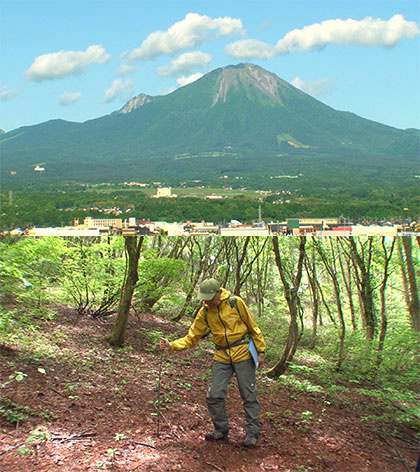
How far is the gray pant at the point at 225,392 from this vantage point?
4109 millimetres

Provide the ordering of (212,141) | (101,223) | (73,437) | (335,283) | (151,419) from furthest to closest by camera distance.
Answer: (212,141) → (101,223) → (335,283) → (151,419) → (73,437)

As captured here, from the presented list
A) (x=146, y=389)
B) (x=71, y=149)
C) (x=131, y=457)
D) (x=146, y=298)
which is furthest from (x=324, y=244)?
(x=71, y=149)

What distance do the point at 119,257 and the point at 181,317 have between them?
3.10 feet

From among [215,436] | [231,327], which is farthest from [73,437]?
[231,327]

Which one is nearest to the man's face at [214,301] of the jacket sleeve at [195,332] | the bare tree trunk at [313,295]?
the jacket sleeve at [195,332]

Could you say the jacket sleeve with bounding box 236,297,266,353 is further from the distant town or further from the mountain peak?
the mountain peak

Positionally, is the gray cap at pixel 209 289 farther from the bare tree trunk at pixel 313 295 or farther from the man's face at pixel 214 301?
the bare tree trunk at pixel 313 295

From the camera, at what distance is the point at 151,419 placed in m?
4.33

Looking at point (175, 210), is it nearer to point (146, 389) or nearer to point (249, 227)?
point (249, 227)

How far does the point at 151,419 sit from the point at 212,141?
24337 mm

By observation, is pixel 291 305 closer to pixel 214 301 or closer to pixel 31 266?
pixel 214 301

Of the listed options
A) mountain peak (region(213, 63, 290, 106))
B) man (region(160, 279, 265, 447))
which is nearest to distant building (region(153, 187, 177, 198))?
man (region(160, 279, 265, 447))

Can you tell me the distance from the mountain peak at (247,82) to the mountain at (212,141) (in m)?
0.26

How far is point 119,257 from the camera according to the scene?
5.16 meters
